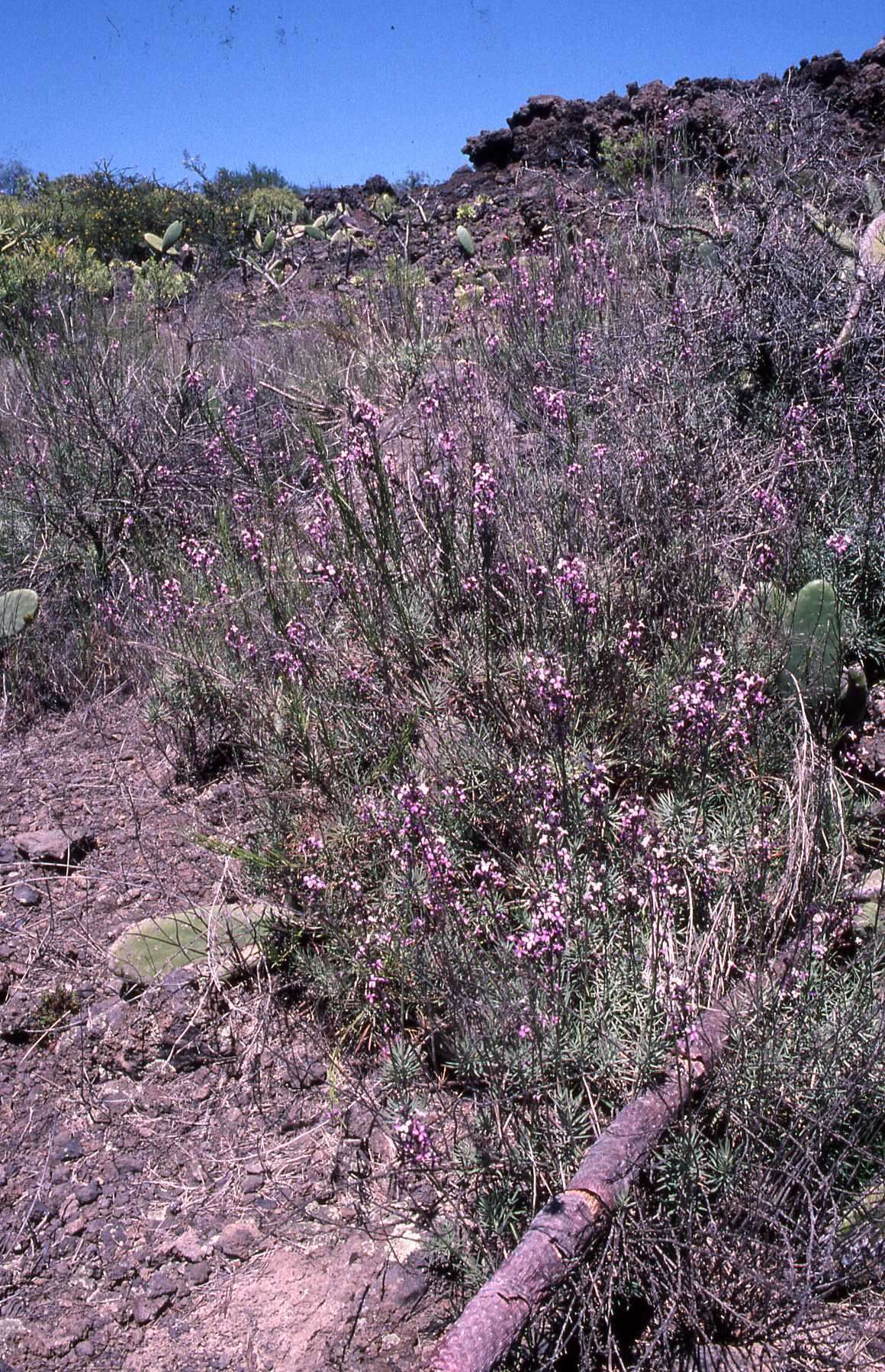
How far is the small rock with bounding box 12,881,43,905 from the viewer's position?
368 centimetres

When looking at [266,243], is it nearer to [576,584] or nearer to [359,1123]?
[576,584]

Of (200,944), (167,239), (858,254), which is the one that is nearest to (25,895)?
(200,944)

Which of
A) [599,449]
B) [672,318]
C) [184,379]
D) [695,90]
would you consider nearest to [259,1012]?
[599,449]

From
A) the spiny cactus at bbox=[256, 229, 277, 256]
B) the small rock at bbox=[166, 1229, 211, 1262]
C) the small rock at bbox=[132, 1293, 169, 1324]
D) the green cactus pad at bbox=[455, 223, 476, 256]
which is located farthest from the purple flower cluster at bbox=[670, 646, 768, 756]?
the spiny cactus at bbox=[256, 229, 277, 256]

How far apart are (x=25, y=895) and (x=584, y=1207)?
2428mm

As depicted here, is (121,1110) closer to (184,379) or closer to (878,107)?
(184,379)

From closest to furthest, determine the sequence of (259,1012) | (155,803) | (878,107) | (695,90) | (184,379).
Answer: (259,1012)
(155,803)
(184,379)
(878,107)
(695,90)

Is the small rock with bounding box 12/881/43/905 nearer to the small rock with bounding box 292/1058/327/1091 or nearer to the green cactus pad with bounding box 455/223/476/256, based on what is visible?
the small rock with bounding box 292/1058/327/1091

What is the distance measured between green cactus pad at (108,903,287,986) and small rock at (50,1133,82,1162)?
0.51m

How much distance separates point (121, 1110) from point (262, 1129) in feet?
1.46

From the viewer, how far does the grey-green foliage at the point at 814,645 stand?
3229 millimetres

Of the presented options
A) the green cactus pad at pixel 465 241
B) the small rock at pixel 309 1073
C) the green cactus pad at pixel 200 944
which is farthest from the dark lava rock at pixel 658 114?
the small rock at pixel 309 1073

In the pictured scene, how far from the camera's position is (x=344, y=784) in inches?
136

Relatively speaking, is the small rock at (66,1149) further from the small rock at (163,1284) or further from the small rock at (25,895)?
the small rock at (25,895)
